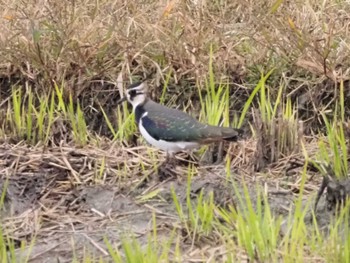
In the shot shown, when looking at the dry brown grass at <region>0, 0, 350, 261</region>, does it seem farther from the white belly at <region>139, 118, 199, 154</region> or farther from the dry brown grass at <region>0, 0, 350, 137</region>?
the white belly at <region>139, 118, 199, 154</region>

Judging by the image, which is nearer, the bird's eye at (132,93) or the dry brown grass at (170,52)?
the bird's eye at (132,93)

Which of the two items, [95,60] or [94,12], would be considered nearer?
[95,60]

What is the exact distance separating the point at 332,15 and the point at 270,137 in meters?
1.69

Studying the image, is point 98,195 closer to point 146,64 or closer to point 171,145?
point 171,145

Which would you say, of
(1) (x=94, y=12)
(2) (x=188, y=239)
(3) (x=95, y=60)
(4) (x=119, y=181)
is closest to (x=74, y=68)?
(3) (x=95, y=60)

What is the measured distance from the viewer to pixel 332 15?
5.89m

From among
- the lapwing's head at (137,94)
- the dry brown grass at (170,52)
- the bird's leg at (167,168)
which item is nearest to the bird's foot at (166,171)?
the bird's leg at (167,168)

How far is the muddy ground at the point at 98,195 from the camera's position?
3.76 m

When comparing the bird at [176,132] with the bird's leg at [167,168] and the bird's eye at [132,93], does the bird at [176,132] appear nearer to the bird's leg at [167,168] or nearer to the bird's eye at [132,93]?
the bird's leg at [167,168]

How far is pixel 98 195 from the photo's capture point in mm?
4164

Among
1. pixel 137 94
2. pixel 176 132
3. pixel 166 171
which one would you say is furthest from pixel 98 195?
pixel 137 94

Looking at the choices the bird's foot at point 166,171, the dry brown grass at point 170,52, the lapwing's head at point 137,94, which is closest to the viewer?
the bird's foot at point 166,171

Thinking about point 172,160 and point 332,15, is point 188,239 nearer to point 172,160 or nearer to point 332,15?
point 172,160

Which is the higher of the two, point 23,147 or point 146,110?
point 146,110
